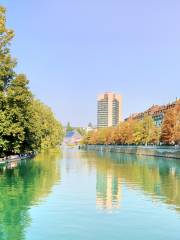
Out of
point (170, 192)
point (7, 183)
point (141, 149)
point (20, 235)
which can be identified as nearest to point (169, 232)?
point (20, 235)

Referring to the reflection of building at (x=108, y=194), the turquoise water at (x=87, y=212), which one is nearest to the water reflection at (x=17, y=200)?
the turquoise water at (x=87, y=212)

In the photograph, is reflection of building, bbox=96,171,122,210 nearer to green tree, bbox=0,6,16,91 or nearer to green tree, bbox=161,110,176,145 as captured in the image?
green tree, bbox=0,6,16,91

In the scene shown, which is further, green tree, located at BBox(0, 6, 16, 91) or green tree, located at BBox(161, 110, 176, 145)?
green tree, located at BBox(161, 110, 176, 145)

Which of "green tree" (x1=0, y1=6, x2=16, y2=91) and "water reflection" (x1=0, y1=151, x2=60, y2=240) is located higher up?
"green tree" (x1=0, y1=6, x2=16, y2=91)

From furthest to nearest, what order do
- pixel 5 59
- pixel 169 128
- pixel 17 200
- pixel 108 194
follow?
pixel 169 128, pixel 5 59, pixel 108 194, pixel 17 200

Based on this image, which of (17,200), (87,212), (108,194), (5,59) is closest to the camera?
(87,212)

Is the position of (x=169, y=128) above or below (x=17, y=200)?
above

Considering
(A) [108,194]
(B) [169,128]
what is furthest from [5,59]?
(B) [169,128]

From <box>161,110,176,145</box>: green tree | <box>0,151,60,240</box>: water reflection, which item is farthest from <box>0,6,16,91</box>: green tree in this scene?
<box>161,110,176,145</box>: green tree

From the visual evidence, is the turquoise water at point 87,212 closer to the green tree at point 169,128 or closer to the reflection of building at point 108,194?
the reflection of building at point 108,194

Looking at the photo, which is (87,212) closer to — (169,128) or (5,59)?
(5,59)

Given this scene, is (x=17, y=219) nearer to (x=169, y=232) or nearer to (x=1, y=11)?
(x=169, y=232)

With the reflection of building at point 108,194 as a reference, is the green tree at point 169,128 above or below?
above

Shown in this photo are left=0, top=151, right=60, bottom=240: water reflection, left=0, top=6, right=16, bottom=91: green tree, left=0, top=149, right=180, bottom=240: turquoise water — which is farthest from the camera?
left=0, top=6, right=16, bottom=91: green tree
